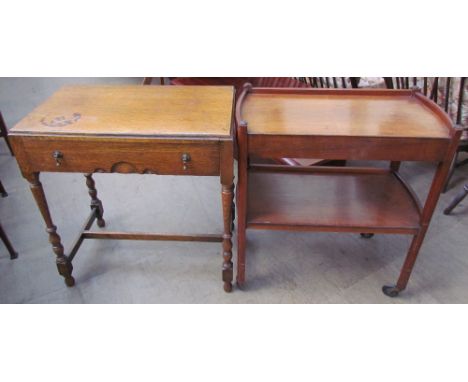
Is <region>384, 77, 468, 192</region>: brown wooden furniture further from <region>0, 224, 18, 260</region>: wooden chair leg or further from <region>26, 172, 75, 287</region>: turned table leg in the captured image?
<region>0, 224, 18, 260</region>: wooden chair leg

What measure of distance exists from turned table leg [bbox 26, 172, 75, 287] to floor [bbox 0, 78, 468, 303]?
9 cm

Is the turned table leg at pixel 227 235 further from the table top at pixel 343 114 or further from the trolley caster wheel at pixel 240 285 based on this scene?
the table top at pixel 343 114

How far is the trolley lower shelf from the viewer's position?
5.06 ft

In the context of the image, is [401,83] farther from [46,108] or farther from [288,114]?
[46,108]

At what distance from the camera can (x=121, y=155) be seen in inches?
51.9

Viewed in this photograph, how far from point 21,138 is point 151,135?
18.6 inches

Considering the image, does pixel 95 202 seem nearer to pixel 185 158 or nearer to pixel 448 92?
pixel 185 158

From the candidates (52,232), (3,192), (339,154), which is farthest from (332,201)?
(3,192)

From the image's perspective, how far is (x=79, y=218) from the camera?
7.33 feet

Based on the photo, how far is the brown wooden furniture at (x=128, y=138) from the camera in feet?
4.17

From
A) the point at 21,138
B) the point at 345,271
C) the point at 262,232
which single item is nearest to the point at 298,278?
the point at 345,271

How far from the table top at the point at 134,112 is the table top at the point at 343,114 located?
5.5 inches

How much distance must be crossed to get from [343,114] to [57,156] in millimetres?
1111

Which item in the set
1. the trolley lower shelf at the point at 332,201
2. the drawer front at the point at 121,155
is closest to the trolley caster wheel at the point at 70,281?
the drawer front at the point at 121,155
